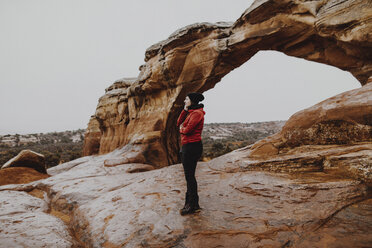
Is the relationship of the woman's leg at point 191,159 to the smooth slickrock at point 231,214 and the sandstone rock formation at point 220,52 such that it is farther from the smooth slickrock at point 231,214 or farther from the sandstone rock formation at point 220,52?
the sandstone rock formation at point 220,52

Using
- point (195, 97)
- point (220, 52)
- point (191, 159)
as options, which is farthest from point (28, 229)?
point (220, 52)

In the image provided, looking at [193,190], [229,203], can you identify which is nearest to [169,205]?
[193,190]

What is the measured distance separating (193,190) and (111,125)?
565 inches

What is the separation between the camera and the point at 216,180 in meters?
4.80

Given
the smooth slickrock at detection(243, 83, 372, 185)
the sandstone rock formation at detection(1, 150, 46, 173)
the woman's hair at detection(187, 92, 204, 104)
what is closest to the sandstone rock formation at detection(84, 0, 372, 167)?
the smooth slickrock at detection(243, 83, 372, 185)

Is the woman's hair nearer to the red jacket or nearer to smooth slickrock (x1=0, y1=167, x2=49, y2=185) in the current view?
the red jacket

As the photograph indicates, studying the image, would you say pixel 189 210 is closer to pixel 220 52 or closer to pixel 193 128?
pixel 193 128

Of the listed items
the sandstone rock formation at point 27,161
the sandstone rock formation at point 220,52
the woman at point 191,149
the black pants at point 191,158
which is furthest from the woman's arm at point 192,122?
the sandstone rock formation at point 27,161

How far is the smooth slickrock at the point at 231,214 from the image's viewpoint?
2.55m

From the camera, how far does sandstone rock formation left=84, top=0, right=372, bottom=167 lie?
6.31 meters

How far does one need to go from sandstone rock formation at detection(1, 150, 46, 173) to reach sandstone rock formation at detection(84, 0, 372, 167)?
15.7 feet

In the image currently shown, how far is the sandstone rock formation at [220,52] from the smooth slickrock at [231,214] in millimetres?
5343

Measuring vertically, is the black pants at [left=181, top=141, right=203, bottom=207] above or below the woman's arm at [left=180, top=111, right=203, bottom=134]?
below

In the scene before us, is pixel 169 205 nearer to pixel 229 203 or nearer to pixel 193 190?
pixel 193 190
